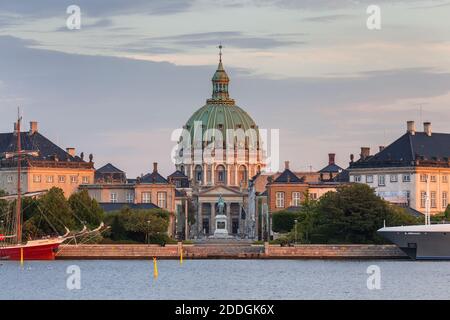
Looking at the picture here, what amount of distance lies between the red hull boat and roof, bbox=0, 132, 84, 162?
55892mm

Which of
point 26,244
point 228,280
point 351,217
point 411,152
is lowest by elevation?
point 228,280

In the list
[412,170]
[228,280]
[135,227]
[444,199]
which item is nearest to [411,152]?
[412,170]

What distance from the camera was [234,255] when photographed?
452ft

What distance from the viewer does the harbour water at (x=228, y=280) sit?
8538 centimetres

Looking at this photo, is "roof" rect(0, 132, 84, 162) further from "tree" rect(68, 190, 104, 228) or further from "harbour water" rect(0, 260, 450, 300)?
"harbour water" rect(0, 260, 450, 300)

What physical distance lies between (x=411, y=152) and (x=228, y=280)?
84.4 m

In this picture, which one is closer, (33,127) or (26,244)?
(26,244)

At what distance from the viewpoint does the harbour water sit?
85.4 meters

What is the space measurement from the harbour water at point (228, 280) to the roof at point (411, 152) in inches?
2104

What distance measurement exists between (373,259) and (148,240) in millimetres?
20144

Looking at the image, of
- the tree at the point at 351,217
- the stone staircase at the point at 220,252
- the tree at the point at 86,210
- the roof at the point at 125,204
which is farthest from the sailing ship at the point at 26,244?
the roof at the point at 125,204

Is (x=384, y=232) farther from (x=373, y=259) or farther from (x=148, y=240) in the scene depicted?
(x=148, y=240)

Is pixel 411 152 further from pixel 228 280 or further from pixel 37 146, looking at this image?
pixel 228 280

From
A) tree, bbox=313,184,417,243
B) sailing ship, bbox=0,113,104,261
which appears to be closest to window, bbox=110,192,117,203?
sailing ship, bbox=0,113,104,261
